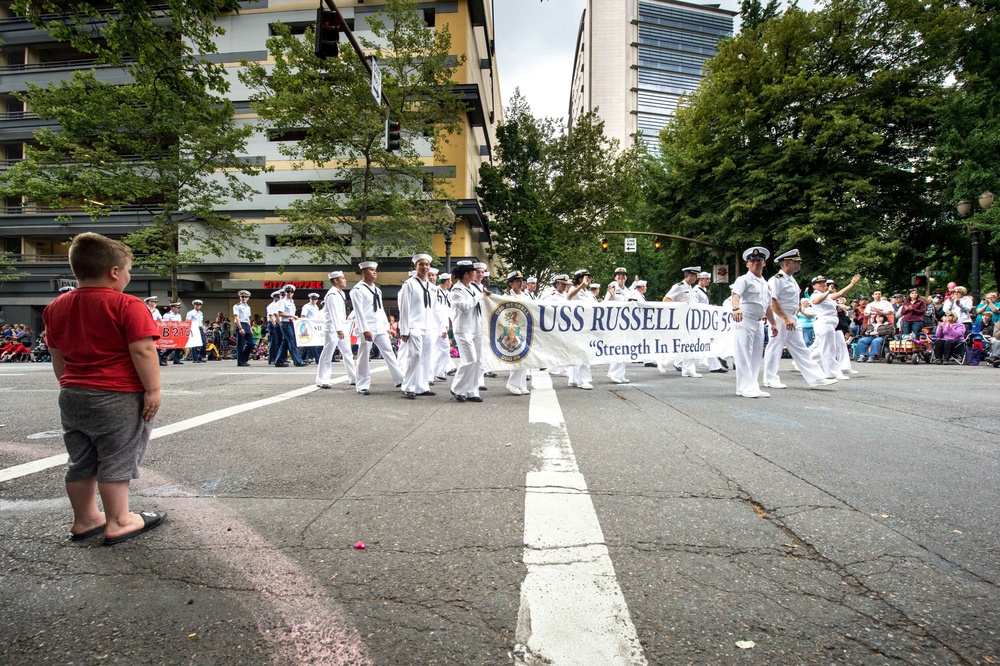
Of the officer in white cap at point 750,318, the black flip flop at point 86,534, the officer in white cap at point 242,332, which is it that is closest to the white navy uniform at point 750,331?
the officer in white cap at point 750,318

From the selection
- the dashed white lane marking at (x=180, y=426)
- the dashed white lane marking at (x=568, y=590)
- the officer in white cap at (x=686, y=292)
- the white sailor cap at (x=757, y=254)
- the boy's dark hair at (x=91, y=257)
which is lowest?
the dashed white lane marking at (x=180, y=426)

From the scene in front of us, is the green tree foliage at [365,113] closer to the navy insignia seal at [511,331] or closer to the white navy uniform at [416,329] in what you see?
the white navy uniform at [416,329]

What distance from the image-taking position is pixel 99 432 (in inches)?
109

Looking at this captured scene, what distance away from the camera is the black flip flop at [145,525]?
2809 mm

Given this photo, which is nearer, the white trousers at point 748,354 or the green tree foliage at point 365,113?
the white trousers at point 748,354

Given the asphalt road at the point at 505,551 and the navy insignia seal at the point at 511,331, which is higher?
the navy insignia seal at the point at 511,331

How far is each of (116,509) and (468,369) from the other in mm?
5601

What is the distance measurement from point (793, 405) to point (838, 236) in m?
20.8

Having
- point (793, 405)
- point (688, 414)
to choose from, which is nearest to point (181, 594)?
point (688, 414)

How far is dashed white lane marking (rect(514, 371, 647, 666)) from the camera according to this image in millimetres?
1821

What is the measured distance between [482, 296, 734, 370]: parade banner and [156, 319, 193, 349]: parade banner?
14364 millimetres

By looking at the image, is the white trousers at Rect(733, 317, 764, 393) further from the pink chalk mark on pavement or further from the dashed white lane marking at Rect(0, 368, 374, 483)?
the pink chalk mark on pavement

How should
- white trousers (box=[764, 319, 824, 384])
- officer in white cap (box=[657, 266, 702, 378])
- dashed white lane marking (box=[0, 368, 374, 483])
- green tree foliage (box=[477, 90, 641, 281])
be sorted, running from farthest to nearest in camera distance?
green tree foliage (box=[477, 90, 641, 281])
officer in white cap (box=[657, 266, 702, 378])
white trousers (box=[764, 319, 824, 384])
dashed white lane marking (box=[0, 368, 374, 483])

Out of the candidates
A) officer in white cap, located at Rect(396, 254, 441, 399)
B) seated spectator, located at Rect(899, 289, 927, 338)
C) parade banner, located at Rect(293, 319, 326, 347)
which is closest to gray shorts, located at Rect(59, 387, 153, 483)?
officer in white cap, located at Rect(396, 254, 441, 399)
